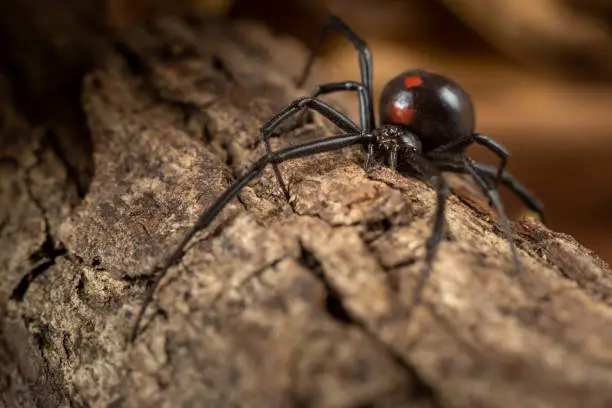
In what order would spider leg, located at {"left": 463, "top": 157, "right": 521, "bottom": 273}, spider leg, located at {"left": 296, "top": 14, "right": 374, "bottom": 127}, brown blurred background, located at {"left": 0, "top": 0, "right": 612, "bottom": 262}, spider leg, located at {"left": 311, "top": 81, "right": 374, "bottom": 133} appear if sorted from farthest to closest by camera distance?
1. brown blurred background, located at {"left": 0, "top": 0, "right": 612, "bottom": 262}
2. spider leg, located at {"left": 296, "top": 14, "right": 374, "bottom": 127}
3. spider leg, located at {"left": 311, "top": 81, "right": 374, "bottom": 133}
4. spider leg, located at {"left": 463, "top": 157, "right": 521, "bottom": 273}

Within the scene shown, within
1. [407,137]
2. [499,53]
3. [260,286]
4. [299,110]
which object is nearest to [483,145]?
[407,137]

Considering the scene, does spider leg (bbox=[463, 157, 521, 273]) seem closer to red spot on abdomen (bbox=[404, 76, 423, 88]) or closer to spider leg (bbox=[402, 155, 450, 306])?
spider leg (bbox=[402, 155, 450, 306])

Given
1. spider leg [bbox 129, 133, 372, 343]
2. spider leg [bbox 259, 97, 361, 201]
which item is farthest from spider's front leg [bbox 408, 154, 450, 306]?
spider leg [bbox 259, 97, 361, 201]

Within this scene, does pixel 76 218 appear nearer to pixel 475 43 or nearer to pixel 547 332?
pixel 547 332

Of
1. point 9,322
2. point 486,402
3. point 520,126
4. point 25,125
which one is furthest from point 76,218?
point 520,126

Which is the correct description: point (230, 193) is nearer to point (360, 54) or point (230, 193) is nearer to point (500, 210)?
point (500, 210)

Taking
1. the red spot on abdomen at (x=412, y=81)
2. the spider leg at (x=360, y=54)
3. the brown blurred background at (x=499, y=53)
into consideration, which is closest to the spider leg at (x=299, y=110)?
the spider leg at (x=360, y=54)

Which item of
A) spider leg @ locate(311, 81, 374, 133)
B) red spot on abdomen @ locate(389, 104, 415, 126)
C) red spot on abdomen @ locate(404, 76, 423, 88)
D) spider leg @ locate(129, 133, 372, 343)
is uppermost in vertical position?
red spot on abdomen @ locate(404, 76, 423, 88)
